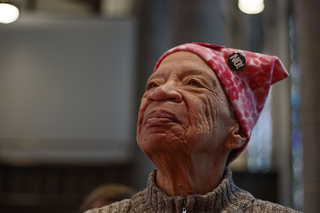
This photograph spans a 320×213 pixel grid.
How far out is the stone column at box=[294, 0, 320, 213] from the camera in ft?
15.8

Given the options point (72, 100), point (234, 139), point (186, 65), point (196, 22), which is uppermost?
point (196, 22)

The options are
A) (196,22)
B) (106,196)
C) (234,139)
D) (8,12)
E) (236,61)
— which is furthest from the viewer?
(8,12)

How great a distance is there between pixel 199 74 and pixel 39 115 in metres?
7.32

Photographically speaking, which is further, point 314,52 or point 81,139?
point 81,139

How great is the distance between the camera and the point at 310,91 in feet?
16.9

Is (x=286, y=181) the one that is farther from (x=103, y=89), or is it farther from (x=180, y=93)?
(x=180, y=93)

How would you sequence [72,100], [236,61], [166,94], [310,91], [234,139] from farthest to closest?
1. [72,100]
2. [310,91]
3. [236,61]
4. [234,139]
5. [166,94]

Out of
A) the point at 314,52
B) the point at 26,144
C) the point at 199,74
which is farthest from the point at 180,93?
the point at 26,144

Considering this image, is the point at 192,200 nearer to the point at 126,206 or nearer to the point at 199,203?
the point at 199,203

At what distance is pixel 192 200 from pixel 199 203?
0.04 metres

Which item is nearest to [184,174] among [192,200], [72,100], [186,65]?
[192,200]

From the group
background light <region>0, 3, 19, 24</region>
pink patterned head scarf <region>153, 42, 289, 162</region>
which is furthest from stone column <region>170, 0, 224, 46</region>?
background light <region>0, 3, 19, 24</region>

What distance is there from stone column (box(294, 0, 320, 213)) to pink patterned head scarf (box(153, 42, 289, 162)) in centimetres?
300

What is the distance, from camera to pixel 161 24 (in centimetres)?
840
